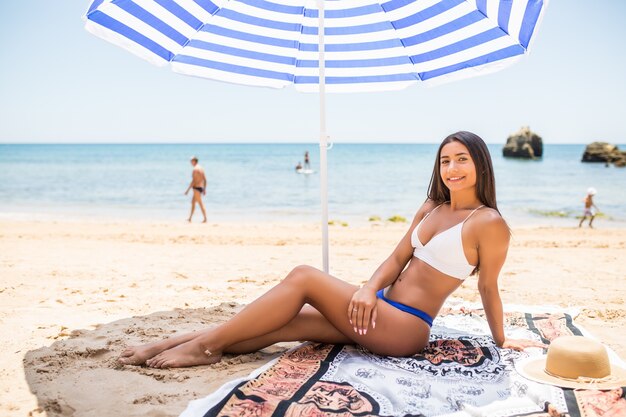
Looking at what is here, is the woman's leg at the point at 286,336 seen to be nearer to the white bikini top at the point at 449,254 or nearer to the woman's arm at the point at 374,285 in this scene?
the woman's arm at the point at 374,285

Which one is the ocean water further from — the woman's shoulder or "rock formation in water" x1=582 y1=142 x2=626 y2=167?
the woman's shoulder

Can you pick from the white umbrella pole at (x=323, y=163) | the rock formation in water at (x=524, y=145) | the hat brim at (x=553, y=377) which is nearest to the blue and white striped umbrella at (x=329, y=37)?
the white umbrella pole at (x=323, y=163)

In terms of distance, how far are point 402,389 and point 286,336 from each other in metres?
0.76

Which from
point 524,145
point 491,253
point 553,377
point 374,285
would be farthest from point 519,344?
point 524,145

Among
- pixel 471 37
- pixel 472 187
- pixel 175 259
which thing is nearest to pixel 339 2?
pixel 471 37

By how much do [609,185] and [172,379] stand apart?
26.7m

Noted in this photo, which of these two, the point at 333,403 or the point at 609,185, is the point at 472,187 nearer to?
the point at 333,403

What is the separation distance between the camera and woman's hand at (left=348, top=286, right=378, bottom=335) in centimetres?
272

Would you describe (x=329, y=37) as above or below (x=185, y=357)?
above

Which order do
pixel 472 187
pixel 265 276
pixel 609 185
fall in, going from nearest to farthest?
1. pixel 472 187
2. pixel 265 276
3. pixel 609 185

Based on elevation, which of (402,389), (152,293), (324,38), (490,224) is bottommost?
(152,293)

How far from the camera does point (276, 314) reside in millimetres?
2766

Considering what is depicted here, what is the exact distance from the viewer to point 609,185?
2492cm

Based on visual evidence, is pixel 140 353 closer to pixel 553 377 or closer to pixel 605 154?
pixel 553 377
